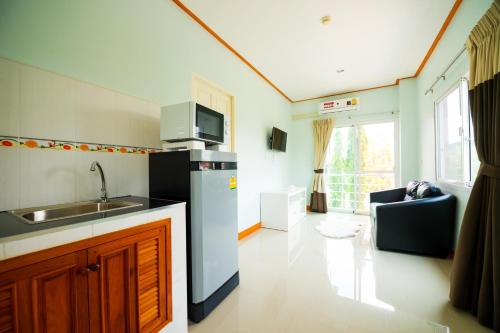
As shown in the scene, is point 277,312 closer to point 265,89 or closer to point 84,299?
point 84,299

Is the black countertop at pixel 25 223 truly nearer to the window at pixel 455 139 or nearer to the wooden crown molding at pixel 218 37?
the wooden crown molding at pixel 218 37

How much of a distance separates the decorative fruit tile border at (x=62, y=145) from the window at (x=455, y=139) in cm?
335

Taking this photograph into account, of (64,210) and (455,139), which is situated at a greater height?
(455,139)

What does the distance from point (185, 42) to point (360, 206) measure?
16.1 feet

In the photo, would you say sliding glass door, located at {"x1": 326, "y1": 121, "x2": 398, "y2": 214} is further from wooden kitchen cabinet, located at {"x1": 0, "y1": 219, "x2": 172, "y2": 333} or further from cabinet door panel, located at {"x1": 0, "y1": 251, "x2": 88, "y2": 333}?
cabinet door panel, located at {"x1": 0, "y1": 251, "x2": 88, "y2": 333}

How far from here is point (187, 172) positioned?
1.46 meters

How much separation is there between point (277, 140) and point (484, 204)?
3.13 metres

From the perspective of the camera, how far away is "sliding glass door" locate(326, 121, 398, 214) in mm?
4414

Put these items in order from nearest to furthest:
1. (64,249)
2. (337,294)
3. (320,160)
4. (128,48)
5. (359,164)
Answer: (64,249) < (128,48) < (337,294) < (359,164) < (320,160)

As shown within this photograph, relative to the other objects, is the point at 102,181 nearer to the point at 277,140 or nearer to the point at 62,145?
the point at 62,145

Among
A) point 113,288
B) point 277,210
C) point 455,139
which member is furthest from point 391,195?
point 113,288

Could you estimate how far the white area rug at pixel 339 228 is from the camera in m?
3.27

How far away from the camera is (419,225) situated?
2.43 meters

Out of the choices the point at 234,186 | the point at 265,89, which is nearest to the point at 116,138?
the point at 234,186
